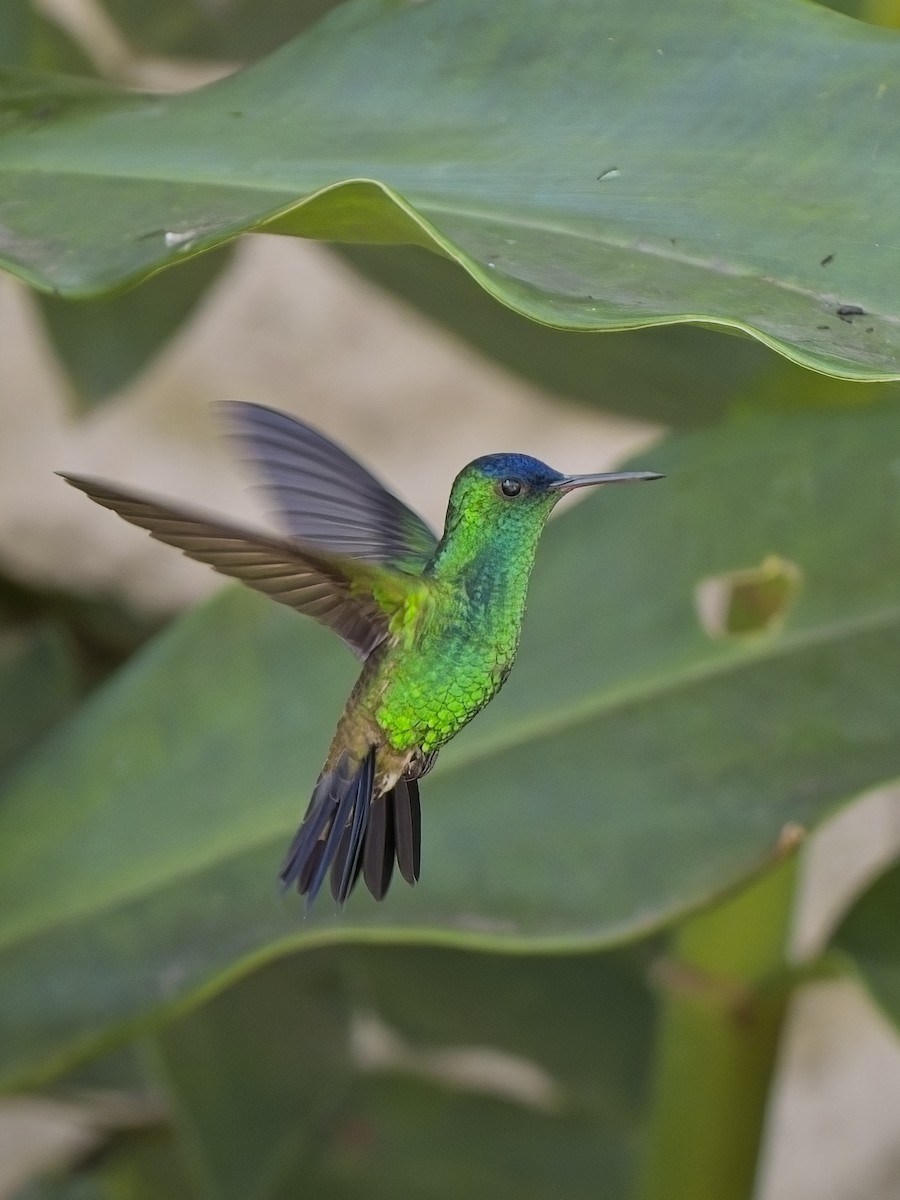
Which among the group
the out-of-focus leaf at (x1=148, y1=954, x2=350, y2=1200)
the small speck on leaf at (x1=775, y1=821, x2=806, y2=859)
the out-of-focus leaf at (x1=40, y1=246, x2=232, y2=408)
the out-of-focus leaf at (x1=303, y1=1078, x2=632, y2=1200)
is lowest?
the out-of-focus leaf at (x1=303, y1=1078, x2=632, y2=1200)

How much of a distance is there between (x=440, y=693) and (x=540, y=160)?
13 cm

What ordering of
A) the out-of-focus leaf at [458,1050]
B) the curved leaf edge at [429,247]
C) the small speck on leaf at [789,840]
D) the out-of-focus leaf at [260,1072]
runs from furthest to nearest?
the out-of-focus leaf at [458,1050], the out-of-focus leaf at [260,1072], the small speck on leaf at [789,840], the curved leaf edge at [429,247]

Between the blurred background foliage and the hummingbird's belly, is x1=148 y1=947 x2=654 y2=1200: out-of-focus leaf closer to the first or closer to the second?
the blurred background foliage

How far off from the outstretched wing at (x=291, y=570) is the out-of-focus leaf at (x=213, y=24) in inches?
22.8

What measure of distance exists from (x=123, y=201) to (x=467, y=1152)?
2.70 ft

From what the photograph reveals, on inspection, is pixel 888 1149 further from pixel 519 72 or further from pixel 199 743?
pixel 519 72

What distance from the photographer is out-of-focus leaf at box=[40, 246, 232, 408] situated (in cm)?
87

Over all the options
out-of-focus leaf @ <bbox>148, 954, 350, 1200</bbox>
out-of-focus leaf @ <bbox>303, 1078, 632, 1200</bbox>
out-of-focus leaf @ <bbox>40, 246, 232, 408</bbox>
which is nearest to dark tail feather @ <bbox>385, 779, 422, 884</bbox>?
out-of-focus leaf @ <bbox>148, 954, 350, 1200</bbox>

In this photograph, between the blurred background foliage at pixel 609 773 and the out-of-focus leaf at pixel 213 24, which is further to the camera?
the out-of-focus leaf at pixel 213 24

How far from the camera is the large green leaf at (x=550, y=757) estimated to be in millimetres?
523

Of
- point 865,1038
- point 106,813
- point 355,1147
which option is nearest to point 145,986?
point 106,813

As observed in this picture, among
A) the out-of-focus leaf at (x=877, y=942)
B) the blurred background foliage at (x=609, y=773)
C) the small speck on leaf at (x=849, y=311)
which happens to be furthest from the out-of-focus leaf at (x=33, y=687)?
the small speck on leaf at (x=849, y=311)

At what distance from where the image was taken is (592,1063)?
39.2 inches

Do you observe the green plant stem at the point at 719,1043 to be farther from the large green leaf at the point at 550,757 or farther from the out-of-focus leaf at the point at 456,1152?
the out-of-focus leaf at the point at 456,1152
